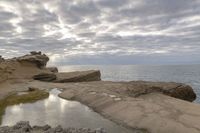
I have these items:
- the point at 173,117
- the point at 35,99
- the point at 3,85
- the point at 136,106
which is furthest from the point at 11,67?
the point at 173,117

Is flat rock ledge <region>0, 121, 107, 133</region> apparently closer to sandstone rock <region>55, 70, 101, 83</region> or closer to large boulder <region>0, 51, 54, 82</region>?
large boulder <region>0, 51, 54, 82</region>

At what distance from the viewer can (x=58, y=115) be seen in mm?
18859

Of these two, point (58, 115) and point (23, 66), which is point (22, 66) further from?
point (58, 115)

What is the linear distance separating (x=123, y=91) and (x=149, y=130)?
44.1ft

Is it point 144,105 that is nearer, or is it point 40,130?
point 40,130

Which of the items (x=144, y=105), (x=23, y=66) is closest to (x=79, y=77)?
(x=23, y=66)

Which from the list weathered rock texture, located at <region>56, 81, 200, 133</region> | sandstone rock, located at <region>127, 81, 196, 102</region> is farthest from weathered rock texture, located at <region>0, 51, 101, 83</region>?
weathered rock texture, located at <region>56, 81, 200, 133</region>

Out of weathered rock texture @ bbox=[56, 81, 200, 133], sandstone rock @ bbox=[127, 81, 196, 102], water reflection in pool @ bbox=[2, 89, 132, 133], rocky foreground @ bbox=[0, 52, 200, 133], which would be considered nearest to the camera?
weathered rock texture @ bbox=[56, 81, 200, 133]

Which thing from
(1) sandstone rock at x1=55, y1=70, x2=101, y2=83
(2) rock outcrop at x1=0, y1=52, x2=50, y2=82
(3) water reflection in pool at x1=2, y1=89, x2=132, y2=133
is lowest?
(3) water reflection in pool at x1=2, y1=89, x2=132, y2=133

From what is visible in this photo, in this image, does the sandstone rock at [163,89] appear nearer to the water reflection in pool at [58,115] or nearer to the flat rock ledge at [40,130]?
the water reflection in pool at [58,115]

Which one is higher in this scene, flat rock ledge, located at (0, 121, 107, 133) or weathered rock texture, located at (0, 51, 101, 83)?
weathered rock texture, located at (0, 51, 101, 83)

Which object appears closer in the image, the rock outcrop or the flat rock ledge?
the flat rock ledge

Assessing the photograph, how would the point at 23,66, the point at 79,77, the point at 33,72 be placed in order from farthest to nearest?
the point at 23,66, the point at 33,72, the point at 79,77

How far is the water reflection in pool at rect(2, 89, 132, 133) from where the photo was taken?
16516 millimetres
